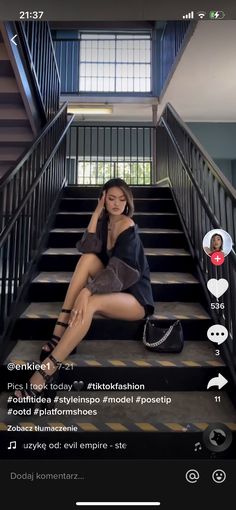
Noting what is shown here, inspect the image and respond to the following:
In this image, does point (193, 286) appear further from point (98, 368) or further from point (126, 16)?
point (126, 16)

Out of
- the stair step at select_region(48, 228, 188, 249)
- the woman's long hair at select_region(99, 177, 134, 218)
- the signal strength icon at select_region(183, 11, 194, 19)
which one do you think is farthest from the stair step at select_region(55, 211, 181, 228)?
the signal strength icon at select_region(183, 11, 194, 19)

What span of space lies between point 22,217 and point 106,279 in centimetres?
75

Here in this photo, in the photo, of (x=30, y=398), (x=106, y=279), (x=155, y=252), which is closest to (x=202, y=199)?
(x=155, y=252)

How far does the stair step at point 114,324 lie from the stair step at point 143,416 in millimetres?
272

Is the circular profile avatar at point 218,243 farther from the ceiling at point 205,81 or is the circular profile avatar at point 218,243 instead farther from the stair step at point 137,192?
the ceiling at point 205,81

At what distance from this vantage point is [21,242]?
1.66 meters

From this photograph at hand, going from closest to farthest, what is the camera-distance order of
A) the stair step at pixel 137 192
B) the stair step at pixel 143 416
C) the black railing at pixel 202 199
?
the stair step at pixel 143 416
the black railing at pixel 202 199
the stair step at pixel 137 192

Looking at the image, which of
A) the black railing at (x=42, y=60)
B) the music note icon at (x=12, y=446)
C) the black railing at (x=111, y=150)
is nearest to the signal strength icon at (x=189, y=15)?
the music note icon at (x=12, y=446)

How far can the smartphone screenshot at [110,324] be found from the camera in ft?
2.34

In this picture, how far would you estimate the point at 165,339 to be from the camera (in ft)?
3.95

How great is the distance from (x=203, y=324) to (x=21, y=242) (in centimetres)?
103

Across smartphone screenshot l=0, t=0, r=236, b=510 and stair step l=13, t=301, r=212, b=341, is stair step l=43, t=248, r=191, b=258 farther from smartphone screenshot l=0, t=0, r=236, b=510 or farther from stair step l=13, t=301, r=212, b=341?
stair step l=13, t=301, r=212, b=341

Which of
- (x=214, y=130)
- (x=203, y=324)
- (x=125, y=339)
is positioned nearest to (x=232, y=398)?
(x=203, y=324)

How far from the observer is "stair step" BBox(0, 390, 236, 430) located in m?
0.84
